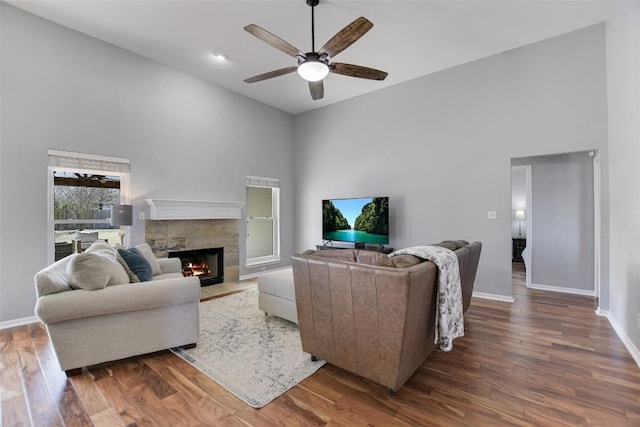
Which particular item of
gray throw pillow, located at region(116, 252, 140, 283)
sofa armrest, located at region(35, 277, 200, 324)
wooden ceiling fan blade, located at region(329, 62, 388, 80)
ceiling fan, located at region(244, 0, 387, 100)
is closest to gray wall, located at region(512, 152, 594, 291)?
wooden ceiling fan blade, located at region(329, 62, 388, 80)

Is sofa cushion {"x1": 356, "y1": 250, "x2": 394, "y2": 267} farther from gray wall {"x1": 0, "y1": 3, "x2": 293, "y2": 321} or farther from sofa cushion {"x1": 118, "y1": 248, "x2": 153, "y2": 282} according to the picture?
gray wall {"x1": 0, "y1": 3, "x2": 293, "y2": 321}

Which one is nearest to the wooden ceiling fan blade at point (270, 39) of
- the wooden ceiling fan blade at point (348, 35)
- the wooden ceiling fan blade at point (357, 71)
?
the wooden ceiling fan blade at point (348, 35)

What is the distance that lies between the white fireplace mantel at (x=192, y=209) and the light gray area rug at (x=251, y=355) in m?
1.66

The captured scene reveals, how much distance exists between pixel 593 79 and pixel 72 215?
21.6 ft

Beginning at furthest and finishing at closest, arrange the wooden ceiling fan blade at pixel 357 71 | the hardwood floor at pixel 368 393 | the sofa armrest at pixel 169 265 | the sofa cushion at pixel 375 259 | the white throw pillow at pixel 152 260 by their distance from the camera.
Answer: the sofa armrest at pixel 169 265 < the white throw pillow at pixel 152 260 < the wooden ceiling fan blade at pixel 357 71 < the sofa cushion at pixel 375 259 < the hardwood floor at pixel 368 393

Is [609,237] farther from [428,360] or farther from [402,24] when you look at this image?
[402,24]

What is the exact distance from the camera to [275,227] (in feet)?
20.5

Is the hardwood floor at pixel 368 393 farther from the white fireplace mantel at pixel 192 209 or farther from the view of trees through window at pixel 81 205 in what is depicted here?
the white fireplace mantel at pixel 192 209

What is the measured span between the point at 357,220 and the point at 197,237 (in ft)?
9.00

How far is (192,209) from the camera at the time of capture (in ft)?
15.1

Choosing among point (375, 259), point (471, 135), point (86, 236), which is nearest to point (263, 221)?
point (86, 236)

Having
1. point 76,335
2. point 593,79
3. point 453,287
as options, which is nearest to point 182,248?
point 76,335

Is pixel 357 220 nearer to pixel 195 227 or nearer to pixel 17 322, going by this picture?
pixel 195 227

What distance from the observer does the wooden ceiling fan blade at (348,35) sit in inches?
92.0
